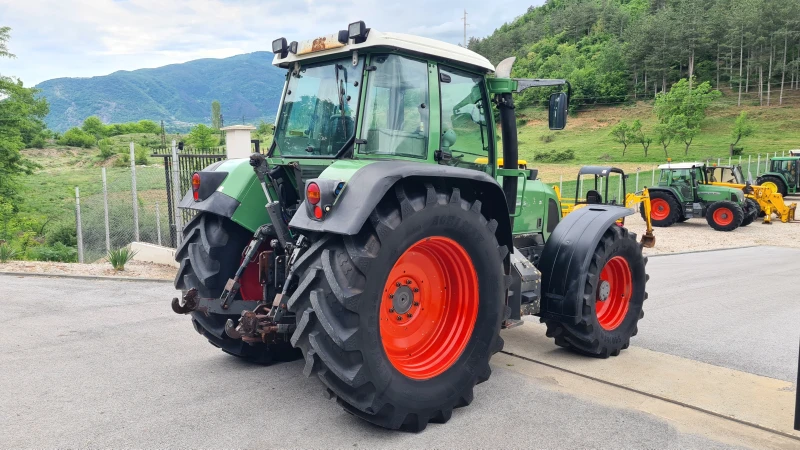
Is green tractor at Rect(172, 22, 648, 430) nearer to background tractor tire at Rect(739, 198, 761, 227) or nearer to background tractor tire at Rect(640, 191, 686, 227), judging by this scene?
background tractor tire at Rect(640, 191, 686, 227)

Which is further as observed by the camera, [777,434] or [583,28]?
[583,28]

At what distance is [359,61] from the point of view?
400 cm

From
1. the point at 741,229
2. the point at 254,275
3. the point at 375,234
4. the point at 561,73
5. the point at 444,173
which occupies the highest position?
the point at 561,73

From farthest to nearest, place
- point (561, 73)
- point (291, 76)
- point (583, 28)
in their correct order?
point (583, 28) < point (561, 73) < point (291, 76)

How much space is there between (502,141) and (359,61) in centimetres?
154

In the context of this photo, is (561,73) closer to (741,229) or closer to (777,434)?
(741,229)

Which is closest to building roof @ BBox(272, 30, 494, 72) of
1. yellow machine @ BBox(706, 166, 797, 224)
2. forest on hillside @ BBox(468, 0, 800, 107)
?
yellow machine @ BBox(706, 166, 797, 224)

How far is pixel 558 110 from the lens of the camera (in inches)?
189

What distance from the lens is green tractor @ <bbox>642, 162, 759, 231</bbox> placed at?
61.8 ft

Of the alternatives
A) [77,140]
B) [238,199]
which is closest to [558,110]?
[238,199]

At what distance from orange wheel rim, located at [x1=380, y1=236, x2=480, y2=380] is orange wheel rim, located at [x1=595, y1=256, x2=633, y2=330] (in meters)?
1.88

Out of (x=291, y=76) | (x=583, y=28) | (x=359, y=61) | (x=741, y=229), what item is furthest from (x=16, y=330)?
(x=583, y=28)

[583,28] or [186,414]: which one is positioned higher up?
[583,28]

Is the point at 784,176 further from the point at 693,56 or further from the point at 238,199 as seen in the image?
the point at 693,56
